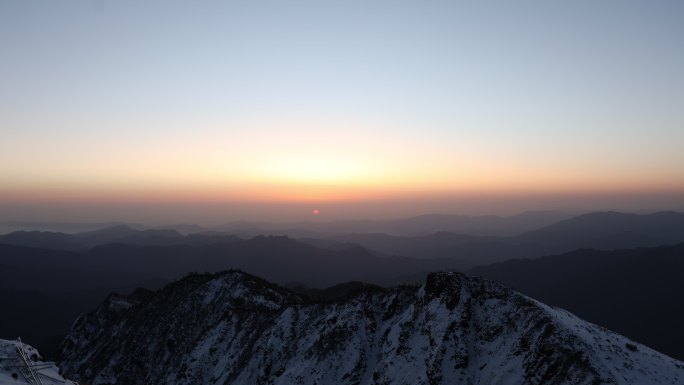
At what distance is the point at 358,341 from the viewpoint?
134 feet

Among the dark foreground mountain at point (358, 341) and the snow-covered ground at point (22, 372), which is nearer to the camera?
the snow-covered ground at point (22, 372)

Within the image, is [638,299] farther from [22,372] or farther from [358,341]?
[22,372]

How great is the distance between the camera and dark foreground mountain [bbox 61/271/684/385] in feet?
87.1

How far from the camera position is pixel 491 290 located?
35.6 metres

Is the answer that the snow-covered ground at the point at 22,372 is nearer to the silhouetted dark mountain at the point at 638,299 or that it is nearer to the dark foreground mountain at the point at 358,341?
the dark foreground mountain at the point at 358,341

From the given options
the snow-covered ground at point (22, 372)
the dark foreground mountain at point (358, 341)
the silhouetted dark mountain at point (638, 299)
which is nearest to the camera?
the snow-covered ground at point (22, 372)

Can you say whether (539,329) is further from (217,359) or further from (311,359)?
(217,359)

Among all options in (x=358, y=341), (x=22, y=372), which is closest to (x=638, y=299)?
(x=358, y=341)

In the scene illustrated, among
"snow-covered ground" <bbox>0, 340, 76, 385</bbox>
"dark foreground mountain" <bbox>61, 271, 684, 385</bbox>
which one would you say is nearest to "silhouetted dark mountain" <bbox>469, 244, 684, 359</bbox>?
"dark foreground mountain" <bbox>61, 271, 684, 385</bbox>

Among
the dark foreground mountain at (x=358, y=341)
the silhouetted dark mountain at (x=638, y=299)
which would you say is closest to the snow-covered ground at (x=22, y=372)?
the dark foreground mountain at (x=358, y=341)

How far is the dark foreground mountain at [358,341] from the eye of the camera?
87.1 feet

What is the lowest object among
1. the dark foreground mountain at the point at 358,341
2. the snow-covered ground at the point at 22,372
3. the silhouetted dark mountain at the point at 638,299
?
the silhouetted dark mountain at the point at 638,299

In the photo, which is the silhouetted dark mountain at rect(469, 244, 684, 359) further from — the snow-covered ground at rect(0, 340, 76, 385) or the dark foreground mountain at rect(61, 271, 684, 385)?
the snow-covered ground at rect(0, 340, 76, 385)

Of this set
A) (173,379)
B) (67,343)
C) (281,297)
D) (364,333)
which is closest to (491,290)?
(364,333)
